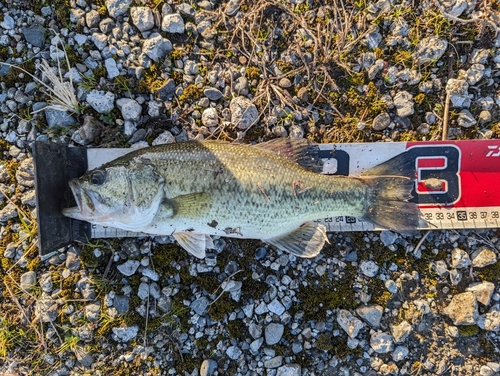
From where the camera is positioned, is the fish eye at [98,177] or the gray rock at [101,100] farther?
the gray rock at [101,100]

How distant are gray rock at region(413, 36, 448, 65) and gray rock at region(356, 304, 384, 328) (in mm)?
2798

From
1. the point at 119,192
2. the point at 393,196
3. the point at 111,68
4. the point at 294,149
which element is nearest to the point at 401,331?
the point at 393,196

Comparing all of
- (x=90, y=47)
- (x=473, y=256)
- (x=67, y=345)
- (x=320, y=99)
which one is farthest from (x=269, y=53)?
(x=67, y=345)

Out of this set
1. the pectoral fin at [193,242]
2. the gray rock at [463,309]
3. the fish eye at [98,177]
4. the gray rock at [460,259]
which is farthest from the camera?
the gray rock at [460,259]

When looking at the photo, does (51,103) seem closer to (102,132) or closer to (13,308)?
(102,132)

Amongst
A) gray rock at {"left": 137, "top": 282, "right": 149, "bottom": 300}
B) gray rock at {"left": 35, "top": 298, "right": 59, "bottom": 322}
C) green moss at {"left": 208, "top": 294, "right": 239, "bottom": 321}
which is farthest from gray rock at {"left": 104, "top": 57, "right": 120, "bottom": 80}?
green moss at {"left": 208, "top": 294, "right": 239, "bottom": 321}

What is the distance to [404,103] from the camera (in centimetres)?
399

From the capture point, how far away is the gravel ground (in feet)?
12.7

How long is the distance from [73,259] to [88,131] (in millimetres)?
1419

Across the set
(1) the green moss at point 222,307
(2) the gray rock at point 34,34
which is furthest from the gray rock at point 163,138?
(1) the green moss at point 222,307

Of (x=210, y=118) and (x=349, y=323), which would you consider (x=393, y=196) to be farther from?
(x=210, y=118)

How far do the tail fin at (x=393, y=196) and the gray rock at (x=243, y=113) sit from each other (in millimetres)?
1345

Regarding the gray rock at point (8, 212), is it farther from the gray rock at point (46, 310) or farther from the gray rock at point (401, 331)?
the gray rock at point (401, 331)

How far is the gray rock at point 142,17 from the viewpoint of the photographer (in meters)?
3.96
